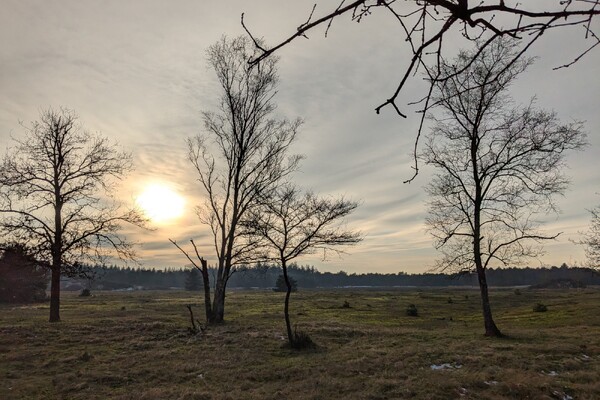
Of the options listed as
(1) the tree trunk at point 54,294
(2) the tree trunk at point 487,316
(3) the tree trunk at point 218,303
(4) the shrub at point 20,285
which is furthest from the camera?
(4) the shrub at point 20,285

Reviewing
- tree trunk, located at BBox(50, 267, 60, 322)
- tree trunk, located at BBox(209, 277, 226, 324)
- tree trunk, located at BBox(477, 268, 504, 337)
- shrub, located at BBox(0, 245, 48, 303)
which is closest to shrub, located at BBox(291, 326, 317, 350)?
tree trunk, located at BBox(477, 268, 504, 337)

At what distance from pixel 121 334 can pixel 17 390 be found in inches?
319

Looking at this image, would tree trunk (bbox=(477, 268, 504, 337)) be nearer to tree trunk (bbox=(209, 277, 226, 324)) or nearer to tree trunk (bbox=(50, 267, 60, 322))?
tree trunk (bbox=(209, 277, 226, 324))

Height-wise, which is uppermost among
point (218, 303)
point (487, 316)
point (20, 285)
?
point (20, 285)

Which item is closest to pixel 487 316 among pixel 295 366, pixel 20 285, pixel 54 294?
pixel 295 366

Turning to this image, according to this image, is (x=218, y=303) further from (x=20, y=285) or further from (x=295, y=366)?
(x=20, y=285)

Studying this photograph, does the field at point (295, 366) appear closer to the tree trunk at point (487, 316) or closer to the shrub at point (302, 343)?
the shrub at point (302, 343)

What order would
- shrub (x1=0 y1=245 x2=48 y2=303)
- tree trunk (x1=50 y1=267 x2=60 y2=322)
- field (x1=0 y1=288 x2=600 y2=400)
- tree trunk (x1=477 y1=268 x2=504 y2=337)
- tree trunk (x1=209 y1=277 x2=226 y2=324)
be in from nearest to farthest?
1. field (x1=0 y1=288 x2=600 y2=400)
2. tree trunk (x1=477 y1=268 x2=504 y2=337)
3. tree trunk (x1=50 y1=267 x2=60 y2=322)
4. tree trunk (x1=209 y1=277 x2=226 y2=324)
5. shrub (x1=0 y1=245 x2=48 y2=303)

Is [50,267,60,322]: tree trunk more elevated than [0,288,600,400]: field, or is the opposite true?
[50,267,60,322]: tree trunk

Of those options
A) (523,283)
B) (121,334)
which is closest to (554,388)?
(121,334)

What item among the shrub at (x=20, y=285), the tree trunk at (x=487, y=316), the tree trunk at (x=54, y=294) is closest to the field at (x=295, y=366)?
the tree trunk at (x=487, y=316)

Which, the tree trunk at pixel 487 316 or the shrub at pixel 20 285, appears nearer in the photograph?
the tree trunk at pixel 487 316

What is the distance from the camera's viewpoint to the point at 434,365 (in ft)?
34.4

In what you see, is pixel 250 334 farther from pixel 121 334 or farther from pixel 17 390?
pixel 17 390
